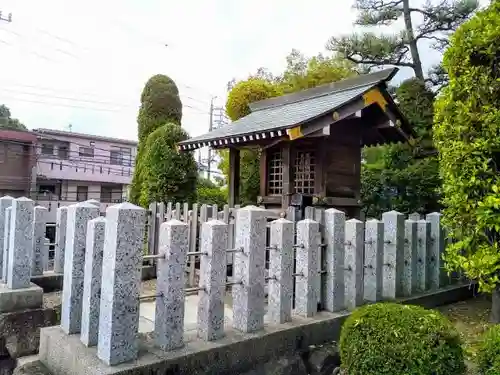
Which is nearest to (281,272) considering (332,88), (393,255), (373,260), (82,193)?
(373,260)

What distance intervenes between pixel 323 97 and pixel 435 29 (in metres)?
7.71

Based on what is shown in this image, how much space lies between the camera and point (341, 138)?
22.9 ft

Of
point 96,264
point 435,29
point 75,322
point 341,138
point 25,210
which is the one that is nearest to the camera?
point 96,264

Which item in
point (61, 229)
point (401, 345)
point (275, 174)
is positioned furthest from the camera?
point (275, 174)

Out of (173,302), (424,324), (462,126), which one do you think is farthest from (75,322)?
(462,126)

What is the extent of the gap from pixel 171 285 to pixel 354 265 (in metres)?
2.48

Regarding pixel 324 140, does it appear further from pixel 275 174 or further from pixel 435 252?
pixel 435 252

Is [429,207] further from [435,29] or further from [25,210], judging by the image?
[25,210]

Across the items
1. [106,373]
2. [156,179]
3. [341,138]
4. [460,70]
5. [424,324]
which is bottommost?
[106,373]

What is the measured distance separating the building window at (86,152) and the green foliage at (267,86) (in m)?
16.3

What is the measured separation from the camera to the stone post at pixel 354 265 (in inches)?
180

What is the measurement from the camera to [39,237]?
4992mm

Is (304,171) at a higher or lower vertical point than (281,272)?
higher

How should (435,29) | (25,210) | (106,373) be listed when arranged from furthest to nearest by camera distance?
1. (435,29)
2. (25,210)
3. (106,373)
